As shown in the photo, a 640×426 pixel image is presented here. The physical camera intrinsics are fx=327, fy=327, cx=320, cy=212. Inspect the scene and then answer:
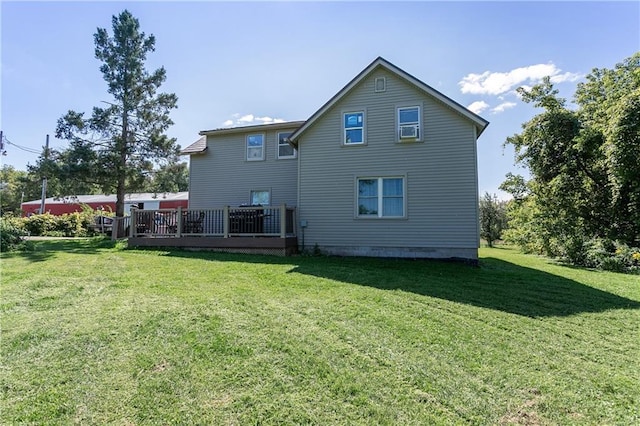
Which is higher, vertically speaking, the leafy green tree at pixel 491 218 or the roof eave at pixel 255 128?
the roof eave at pixel 255 128

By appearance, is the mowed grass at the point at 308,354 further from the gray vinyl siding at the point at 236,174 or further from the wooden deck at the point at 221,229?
the gray vinyl siding at the point at 236,174

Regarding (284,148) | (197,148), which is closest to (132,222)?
(197,148)

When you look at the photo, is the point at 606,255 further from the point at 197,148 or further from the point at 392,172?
the point at 197,148

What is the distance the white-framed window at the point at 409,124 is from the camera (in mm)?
10828

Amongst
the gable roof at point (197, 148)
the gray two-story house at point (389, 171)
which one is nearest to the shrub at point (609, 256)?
the gray two-story house at point (389, 171)

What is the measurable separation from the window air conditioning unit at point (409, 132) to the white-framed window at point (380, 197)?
1361 mm

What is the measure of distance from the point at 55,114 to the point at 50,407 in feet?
62.9

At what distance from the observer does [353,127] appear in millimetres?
11625

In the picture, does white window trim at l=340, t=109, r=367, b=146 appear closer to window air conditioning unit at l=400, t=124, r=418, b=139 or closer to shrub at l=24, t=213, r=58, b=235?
window air conditioning unit at l=400, t=124, r=418, b=139

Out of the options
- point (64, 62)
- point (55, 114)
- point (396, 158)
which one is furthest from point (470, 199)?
point (55, 114)

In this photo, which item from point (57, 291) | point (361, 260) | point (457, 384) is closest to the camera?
point (457, 384)

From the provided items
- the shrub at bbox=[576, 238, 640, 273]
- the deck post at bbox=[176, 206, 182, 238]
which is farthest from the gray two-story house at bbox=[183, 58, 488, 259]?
the shrub at bbox=[576, 238, 640, 273]

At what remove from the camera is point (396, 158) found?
11031 mm

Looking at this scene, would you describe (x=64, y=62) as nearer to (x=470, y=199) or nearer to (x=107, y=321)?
(x=107, y=321)
